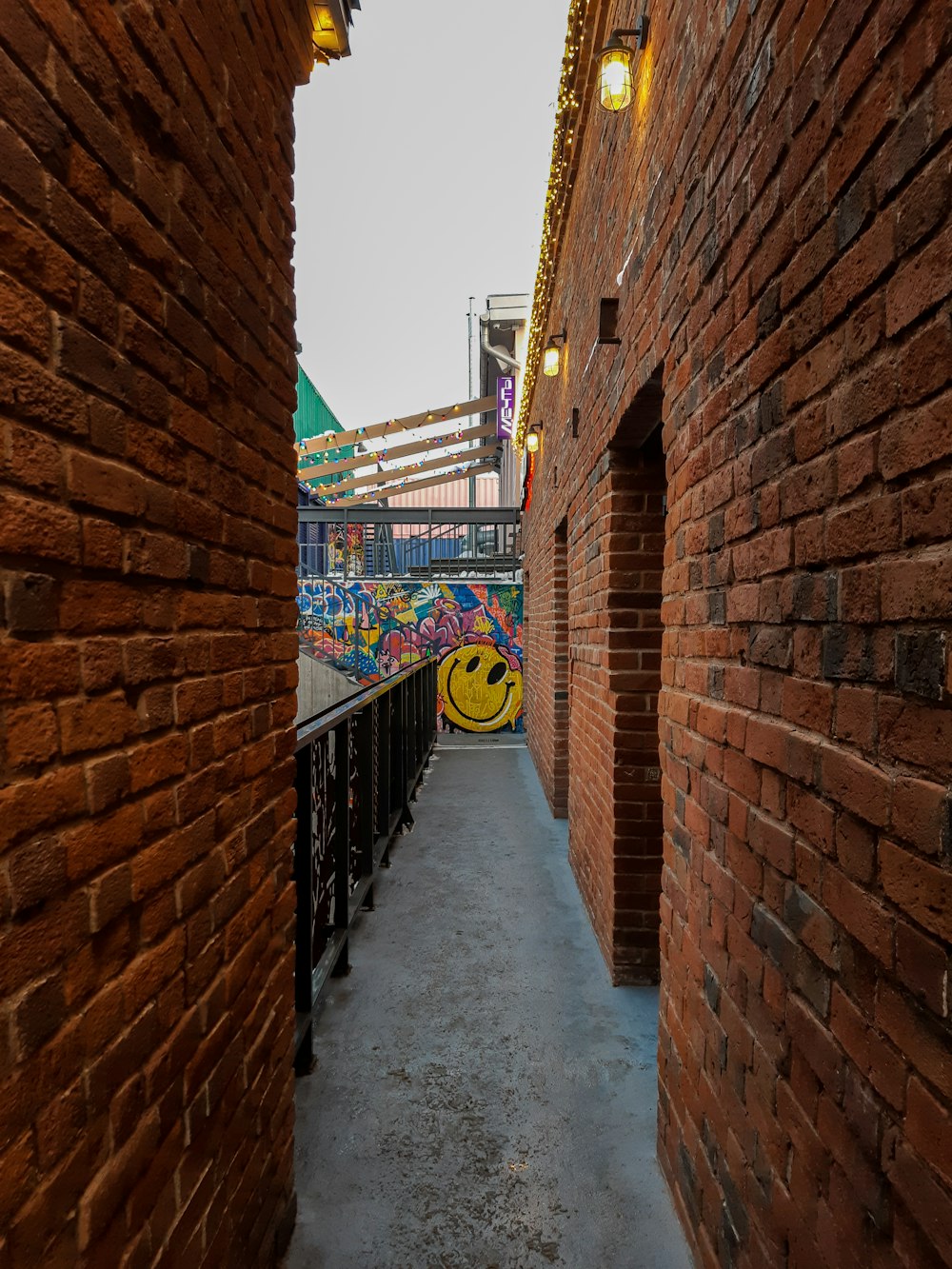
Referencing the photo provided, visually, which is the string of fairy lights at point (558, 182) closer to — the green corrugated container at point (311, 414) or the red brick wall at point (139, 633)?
the red brick wall at point (139, 633)

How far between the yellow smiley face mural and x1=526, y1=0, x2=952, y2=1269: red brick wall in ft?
30.7

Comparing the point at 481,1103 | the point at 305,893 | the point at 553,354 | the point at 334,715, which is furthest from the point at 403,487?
the point at 481,1103

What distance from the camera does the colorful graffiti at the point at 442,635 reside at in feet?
37.4

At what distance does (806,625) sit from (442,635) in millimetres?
10965

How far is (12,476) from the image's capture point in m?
0.81

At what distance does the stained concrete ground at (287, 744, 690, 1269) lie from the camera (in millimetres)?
1755

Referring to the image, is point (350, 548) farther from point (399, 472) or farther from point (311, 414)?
point (311, 414)

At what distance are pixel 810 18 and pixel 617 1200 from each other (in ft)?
9.10

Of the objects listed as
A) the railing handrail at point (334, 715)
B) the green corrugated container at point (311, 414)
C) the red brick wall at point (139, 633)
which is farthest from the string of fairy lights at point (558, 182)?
the green corrugated container at point (311, 414)

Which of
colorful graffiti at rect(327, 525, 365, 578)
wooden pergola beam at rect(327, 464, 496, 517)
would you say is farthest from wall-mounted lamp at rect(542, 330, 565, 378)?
wooden pergola beam at rect(327, 464, 496, 517)

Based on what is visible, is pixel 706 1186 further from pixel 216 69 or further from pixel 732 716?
pixel 216 69

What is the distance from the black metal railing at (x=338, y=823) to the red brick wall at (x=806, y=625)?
1.32m

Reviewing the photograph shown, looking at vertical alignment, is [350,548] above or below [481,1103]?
above

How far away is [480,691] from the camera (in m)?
11.4
